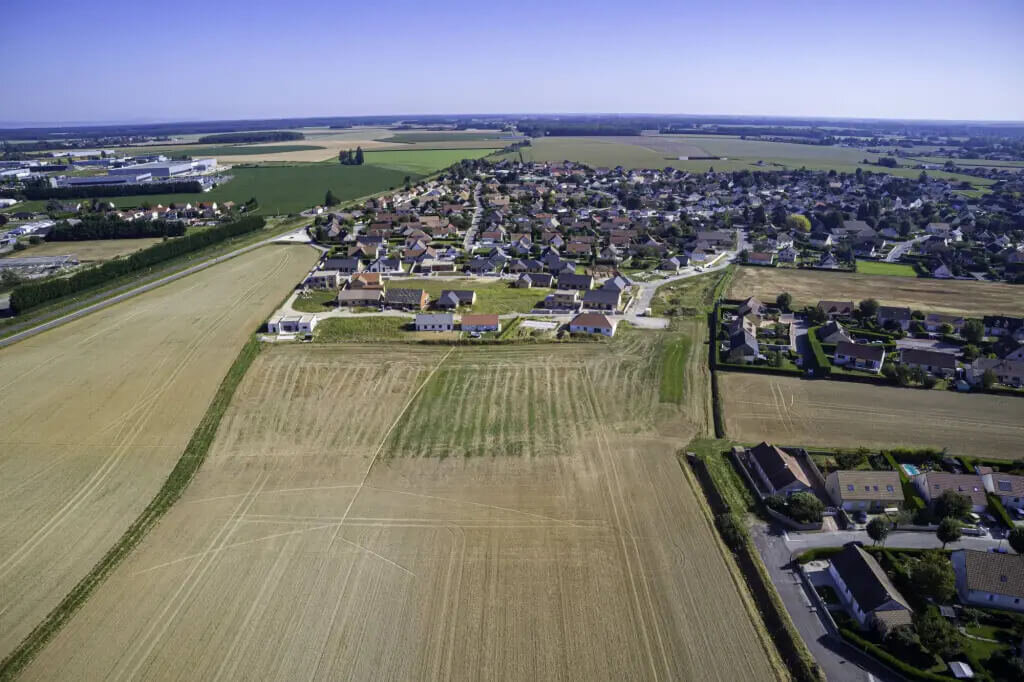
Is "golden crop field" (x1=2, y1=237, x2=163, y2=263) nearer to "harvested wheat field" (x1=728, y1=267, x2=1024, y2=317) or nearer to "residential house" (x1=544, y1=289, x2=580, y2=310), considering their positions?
"residential house" (x1=544, y1=289, x2=580, y2=310)

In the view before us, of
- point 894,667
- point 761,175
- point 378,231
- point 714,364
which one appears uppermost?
point 761,175

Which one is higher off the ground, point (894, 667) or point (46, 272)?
point (46, 272)

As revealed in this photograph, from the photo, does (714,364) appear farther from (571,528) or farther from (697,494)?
(571,528)

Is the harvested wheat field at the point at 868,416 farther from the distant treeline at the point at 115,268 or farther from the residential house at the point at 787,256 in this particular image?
the distant treeline at the point at 115,268

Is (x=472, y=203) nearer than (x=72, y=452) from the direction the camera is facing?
No

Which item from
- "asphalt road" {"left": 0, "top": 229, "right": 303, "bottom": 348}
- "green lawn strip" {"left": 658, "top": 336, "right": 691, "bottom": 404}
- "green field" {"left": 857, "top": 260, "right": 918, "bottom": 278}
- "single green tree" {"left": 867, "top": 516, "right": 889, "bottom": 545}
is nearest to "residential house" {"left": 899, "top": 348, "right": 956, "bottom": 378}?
"green lawn strip" {"left": 658, "top": 336, "right": 691, "bottom": 404}

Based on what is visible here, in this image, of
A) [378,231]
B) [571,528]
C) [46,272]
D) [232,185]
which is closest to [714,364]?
[571,528]

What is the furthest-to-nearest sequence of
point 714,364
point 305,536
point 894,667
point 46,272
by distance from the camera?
point 46,272 → point 714,364 → point 305,536 → point 894,667
